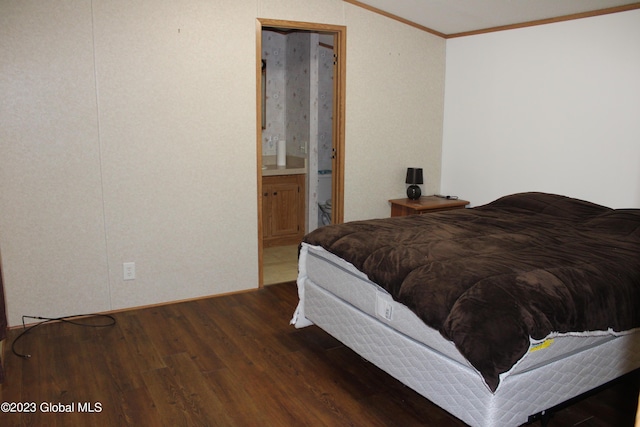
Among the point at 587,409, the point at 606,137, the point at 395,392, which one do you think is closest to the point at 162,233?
the point at 395,392

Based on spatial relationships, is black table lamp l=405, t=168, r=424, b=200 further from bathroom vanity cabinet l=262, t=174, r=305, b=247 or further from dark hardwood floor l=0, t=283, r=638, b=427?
dark hardwood floor l=0, t=283, r=638, b=427

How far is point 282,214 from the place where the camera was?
567 centimetres

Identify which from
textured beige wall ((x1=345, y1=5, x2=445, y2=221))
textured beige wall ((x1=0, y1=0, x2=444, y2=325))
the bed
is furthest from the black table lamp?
the bed

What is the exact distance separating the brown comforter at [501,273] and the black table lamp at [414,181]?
1381 millimetres

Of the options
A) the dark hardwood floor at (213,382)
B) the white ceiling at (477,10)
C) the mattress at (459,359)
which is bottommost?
the dark hardwood floor at (213,382)


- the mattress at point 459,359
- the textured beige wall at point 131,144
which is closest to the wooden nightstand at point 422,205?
the textured beige wall at point 131,144

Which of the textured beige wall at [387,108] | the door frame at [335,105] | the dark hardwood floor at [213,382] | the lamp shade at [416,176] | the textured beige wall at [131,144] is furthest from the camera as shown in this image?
the lamp shade at [416,176]

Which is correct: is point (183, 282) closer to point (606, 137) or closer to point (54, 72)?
point (54, 72)

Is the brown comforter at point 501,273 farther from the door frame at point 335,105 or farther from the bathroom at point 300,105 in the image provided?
the bathroom at point 300,105

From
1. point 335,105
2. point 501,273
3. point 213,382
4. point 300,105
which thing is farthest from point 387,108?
point 213,382

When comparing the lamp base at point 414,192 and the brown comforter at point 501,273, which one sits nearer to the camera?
the brown comforter at point 501,273

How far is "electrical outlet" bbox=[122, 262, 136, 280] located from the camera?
12.6 ft

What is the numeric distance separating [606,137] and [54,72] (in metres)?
3.79

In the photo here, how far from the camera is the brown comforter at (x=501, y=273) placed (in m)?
2.12
